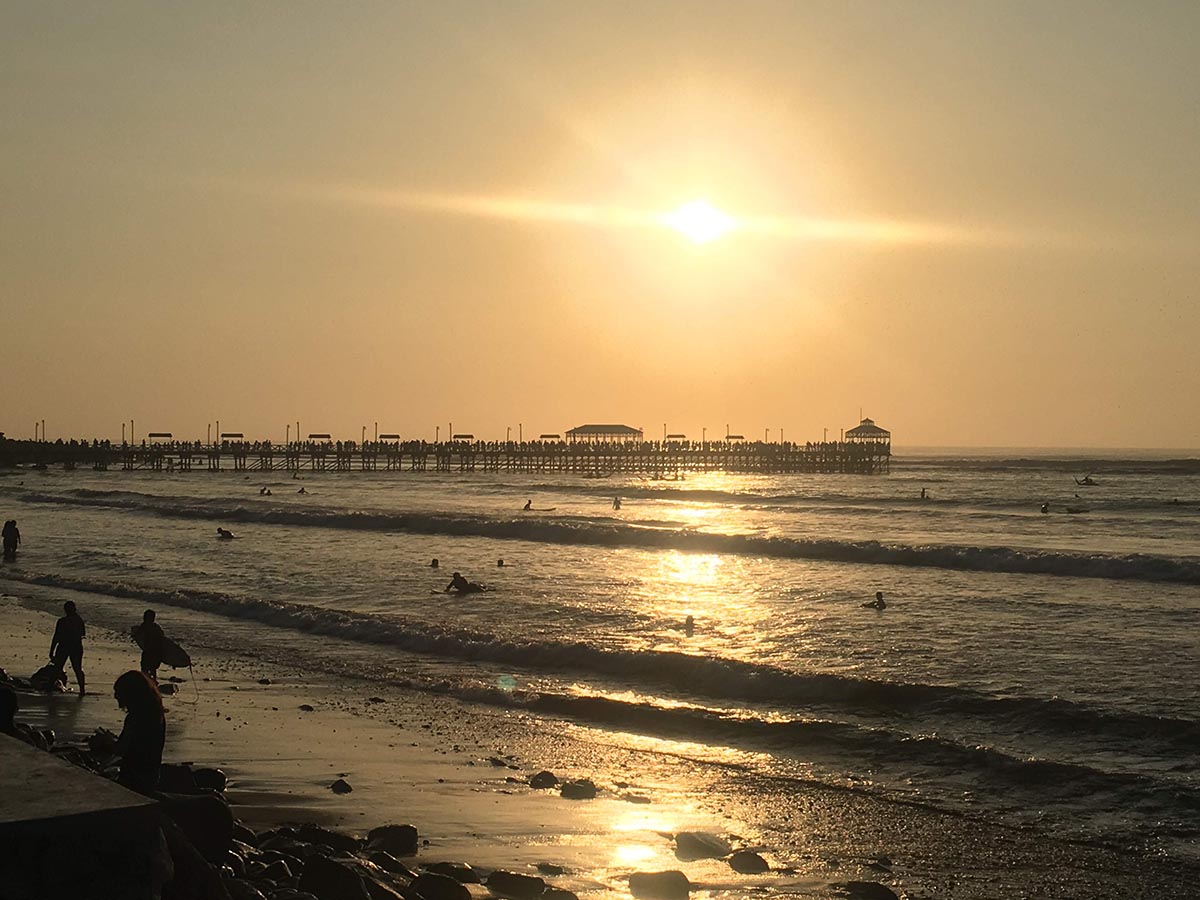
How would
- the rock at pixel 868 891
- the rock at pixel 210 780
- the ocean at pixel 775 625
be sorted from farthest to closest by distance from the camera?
1. the ocean at pixel 775 625
2. the rock at pixel 210 780
3. the rock at pixel 868 891

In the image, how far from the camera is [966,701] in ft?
49.8

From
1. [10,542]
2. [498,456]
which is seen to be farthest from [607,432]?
[10,542]

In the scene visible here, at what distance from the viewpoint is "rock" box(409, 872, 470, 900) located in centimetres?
770

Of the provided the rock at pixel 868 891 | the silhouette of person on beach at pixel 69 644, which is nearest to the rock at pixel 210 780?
the rock at pixel 868 891

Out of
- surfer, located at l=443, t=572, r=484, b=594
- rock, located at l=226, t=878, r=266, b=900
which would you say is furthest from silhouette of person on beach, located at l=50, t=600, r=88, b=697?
surfer, located at l=443, t=572, r=484, b=594

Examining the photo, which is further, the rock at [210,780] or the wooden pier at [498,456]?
the wooden pier at [498,456]

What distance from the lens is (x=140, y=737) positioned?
26.6 feet

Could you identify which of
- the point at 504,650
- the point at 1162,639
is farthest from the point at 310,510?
the point at 1162,639

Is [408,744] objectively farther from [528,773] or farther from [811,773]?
[811,773]

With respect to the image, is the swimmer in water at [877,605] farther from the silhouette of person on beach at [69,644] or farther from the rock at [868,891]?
the rock at [868,891]

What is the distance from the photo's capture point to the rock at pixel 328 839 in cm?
858

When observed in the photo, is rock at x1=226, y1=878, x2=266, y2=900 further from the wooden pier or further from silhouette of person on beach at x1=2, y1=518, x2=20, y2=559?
the wooden pier

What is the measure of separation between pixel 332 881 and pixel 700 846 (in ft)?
10.8

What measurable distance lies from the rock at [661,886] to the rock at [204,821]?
2818 millimetres
